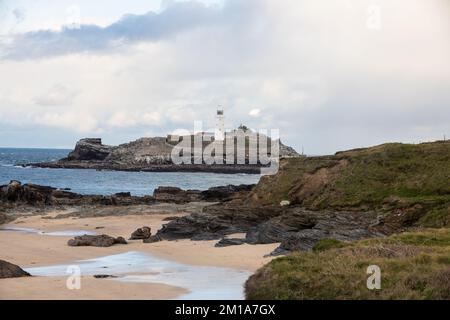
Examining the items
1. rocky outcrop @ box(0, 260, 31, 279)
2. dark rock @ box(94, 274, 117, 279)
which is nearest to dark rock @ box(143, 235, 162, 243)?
dark rock @ box(94, 274, 117, 279)

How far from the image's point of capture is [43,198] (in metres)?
60.4

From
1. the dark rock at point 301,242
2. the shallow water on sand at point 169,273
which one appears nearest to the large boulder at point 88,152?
the shallow water on sand at point 169,273

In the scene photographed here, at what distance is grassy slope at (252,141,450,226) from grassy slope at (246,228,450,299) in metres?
11.2

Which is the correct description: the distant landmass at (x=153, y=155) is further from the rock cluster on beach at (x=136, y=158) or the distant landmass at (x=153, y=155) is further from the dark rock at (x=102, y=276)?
the dark rock at (x=102, y=276)

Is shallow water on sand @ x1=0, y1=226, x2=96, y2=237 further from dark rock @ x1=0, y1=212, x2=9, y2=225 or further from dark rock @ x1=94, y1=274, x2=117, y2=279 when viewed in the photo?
dark rock @ x1=94, y1=274, x2=117, y2=279

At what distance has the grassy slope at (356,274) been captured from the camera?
15086mm

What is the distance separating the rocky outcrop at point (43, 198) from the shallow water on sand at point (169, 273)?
1349 inches

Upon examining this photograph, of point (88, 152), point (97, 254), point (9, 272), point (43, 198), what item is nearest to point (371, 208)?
point (97, 254)

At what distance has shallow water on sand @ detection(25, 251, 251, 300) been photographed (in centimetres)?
1822

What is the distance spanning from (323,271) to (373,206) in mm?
19554
